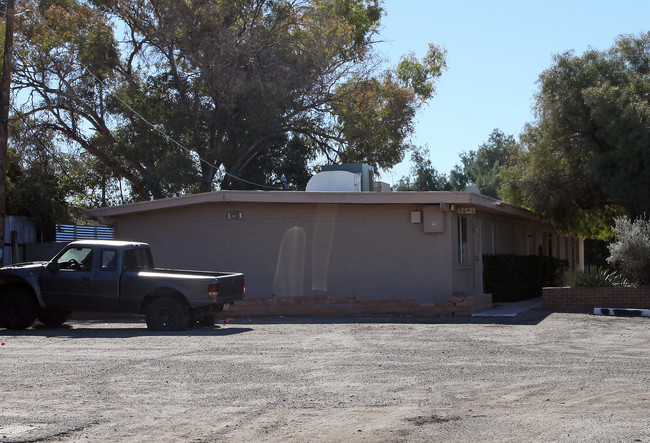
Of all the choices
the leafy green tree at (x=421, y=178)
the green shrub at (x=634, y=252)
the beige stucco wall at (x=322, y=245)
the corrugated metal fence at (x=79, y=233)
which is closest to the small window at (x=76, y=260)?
the beige stucco wall at (x=322, y=245)

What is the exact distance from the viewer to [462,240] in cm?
2078

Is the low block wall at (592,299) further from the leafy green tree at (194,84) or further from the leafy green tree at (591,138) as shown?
the leafy green tree at (194,84)

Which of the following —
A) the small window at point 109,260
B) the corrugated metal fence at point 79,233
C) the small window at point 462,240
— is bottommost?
the small window at point 109,260

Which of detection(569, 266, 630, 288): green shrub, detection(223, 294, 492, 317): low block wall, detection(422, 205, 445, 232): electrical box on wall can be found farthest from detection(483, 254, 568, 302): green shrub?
detection(223, 294, 492, 317): low block wall

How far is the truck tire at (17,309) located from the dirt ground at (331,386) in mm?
1039

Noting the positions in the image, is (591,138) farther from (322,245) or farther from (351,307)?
(351,307)

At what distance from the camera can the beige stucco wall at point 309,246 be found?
1958 cm

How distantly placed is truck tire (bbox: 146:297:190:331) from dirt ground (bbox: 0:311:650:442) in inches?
22.4

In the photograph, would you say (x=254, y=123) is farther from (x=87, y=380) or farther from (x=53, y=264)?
(x=87, y=380)

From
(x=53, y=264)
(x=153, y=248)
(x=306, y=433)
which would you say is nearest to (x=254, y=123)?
(x=153, y=248)

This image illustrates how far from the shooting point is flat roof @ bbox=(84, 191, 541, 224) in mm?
18969

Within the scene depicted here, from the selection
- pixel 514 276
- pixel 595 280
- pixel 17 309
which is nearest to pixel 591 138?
pixel 514 276

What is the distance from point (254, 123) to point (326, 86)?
10.8 feet

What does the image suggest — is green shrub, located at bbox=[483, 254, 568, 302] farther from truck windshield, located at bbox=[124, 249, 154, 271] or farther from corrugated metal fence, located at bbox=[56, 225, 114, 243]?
corrugated metal fence, located at bbox=[56, 225, 114, 243]
